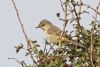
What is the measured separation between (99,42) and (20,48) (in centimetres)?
83

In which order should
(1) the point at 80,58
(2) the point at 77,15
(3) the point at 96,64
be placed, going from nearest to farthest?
(3) the point at 96,64, (1) the point at 80,58, (2) the point at 77,15

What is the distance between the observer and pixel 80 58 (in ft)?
12.2

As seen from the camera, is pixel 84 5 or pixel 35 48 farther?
pixel 84 5

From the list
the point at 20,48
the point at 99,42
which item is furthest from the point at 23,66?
the point at 99,42

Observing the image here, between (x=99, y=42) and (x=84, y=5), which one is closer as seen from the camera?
(x=99, y=42)

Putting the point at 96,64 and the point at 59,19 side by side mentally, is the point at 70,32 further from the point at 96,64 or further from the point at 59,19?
the point at 96,64

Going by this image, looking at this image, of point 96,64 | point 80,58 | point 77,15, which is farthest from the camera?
point 77,15

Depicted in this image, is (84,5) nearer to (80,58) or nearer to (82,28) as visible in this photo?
(82,28)

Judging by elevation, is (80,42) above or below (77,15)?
below

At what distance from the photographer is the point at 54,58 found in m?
3.76

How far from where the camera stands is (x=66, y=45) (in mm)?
4180

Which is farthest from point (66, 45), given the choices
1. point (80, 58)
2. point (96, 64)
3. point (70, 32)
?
point (96, 64)

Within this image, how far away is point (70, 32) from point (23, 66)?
0.89 metres

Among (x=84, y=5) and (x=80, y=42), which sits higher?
(x=84, y=5)
